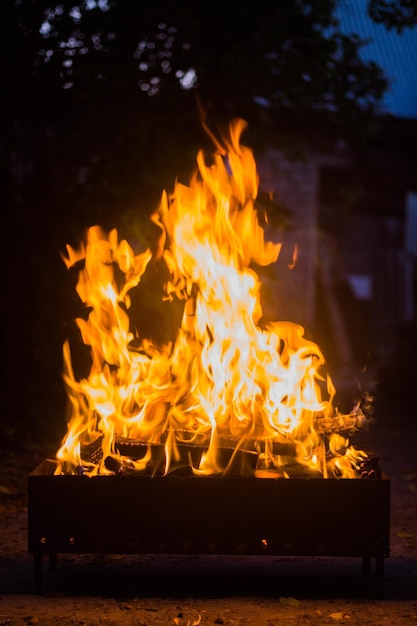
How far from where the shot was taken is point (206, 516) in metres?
4.67

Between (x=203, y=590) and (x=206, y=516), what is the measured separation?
0.51 meters

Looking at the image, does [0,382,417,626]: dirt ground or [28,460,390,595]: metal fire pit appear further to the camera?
[28,460,390,595]: metal fire pit

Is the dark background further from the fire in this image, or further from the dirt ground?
the dirt ground

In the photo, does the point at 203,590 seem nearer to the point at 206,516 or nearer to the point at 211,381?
the point at 206,516

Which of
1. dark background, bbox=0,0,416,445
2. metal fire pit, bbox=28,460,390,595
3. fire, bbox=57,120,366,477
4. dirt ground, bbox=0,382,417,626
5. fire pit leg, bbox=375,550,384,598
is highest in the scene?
dark background, bbox=0,0,416,445

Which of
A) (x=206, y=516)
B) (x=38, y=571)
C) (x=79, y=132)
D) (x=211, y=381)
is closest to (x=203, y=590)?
(x=206, y=516)

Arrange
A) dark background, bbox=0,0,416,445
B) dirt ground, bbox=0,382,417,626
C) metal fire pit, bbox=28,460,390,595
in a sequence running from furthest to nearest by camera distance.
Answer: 1. dark background, bbox=0,0,416,445
2. metal fire pit, bbox=28,460,390,595
3. dirt ground, bbox=0,382,417,626

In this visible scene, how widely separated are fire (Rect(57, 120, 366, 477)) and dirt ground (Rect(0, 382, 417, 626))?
0.67 meters

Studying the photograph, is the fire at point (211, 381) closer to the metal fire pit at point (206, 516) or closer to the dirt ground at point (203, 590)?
the metal fire pit at point (206, 516)

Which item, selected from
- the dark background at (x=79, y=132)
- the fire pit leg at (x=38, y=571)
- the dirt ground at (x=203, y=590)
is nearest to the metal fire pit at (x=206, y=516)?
the fire pit leg at (x=38, y=571)

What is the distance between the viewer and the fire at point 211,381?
506 cm

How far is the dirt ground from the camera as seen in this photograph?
443 cm

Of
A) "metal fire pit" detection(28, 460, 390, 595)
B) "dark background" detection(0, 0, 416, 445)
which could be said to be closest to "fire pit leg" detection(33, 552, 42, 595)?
"metal fire pit" detection(28, 460, 390, 595)

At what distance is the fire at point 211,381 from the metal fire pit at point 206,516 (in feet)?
0.76
